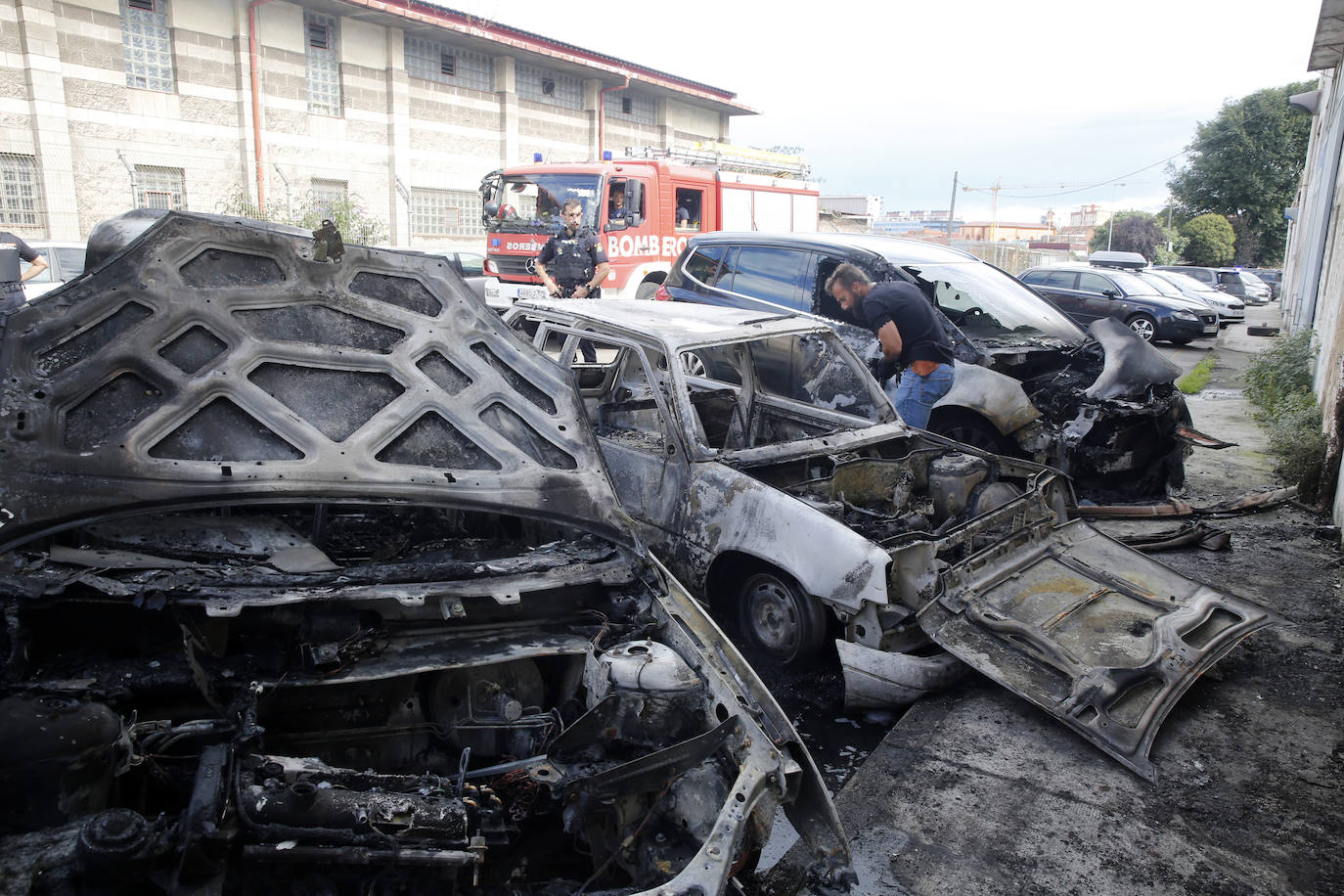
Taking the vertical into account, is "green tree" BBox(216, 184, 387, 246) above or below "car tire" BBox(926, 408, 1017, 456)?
above

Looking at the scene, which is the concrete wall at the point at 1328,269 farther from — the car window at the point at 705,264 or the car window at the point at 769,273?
the car window at the point at 705,264

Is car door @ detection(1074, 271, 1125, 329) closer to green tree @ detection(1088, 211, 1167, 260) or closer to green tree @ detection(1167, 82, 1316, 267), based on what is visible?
green tree @ detection(1167, 82, 1316, 267)

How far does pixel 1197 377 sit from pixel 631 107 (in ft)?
59.4

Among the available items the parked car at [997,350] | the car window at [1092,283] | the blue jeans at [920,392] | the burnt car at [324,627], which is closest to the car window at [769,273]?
the parked car at [997,350]

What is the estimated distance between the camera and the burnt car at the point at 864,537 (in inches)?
144

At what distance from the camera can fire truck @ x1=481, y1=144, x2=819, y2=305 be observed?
42.3 feet

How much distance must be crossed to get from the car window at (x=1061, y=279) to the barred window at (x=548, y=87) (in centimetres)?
1359

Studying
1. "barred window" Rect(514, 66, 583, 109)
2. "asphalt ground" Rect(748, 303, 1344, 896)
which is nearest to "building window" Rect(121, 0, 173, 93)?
"barred window" Rect(514, 66, 583, 109)

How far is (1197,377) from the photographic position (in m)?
12.5

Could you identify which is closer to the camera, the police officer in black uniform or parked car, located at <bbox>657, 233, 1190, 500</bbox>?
parked car, located at <bbox>657, 233, 1190, 500</bbox>

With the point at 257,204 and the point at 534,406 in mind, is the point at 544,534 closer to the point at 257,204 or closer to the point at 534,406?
the point at 534,406

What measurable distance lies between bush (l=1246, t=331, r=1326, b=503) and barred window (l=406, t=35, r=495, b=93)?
1772 cm

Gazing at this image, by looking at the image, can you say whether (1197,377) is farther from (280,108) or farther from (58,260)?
(280,108)

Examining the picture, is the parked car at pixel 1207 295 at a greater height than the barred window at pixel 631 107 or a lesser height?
lesser
